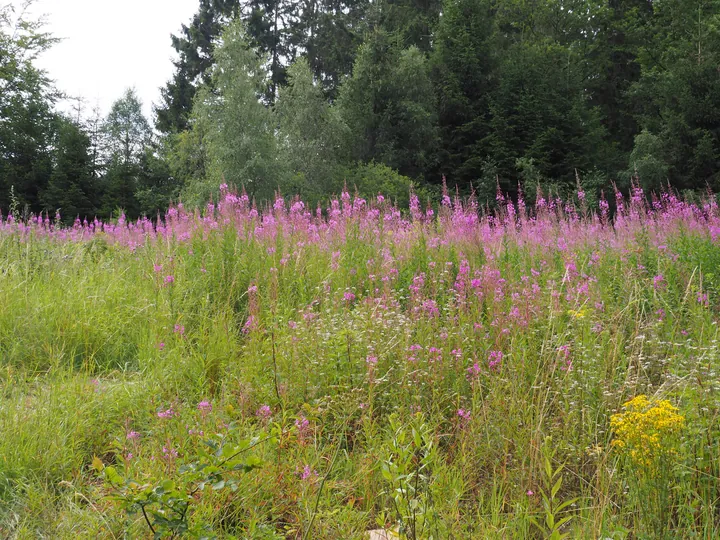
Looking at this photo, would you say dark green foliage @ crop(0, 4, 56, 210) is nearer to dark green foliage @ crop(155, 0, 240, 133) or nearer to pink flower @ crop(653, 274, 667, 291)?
dark green foliage @ crop(155, 0, 240, 133)

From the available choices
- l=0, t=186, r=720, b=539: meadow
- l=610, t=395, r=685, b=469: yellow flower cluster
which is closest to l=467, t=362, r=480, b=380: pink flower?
l=0, t=186, r=720, b=539: meadow

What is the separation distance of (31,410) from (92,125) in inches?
1489

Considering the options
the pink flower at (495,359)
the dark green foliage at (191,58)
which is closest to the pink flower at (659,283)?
the pink flower at (495,359)

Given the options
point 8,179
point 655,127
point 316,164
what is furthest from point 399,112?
point 8,179

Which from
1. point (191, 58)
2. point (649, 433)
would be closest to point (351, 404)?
point (649, 433)

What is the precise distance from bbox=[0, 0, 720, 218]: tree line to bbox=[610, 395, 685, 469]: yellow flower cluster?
15081 millimetres

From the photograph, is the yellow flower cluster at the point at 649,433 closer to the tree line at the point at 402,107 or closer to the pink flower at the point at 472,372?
the pink flower at the point at 472,372

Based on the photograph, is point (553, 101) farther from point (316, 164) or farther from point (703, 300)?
point (703, 300)

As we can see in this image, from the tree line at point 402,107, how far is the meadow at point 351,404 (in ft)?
42.3

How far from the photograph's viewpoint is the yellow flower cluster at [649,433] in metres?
1.95

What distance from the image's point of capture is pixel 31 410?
2.78 meters

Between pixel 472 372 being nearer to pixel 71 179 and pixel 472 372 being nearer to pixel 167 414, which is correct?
pixel 167 414

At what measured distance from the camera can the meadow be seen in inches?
80.4

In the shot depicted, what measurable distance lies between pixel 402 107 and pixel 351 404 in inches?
866
